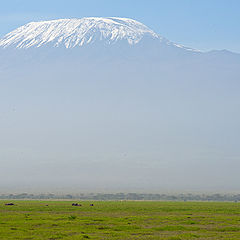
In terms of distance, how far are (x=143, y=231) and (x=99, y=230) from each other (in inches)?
130

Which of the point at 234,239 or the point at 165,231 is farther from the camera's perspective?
the point at 165,231

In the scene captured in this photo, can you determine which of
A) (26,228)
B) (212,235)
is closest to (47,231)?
(26,228)

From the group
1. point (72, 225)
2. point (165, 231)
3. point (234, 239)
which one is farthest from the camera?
point (72, 225)

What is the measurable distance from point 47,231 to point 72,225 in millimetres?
4719

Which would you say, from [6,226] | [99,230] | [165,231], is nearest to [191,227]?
[165,231]

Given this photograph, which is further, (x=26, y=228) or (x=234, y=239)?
(x=26, y=228)

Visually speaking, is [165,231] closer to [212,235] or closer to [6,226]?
[212,235]

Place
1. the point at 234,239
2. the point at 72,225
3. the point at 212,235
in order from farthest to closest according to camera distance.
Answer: the point at 72,225
the point at 212,235
the point at 234,239

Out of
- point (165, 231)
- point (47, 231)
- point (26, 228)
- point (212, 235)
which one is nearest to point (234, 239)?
point (212, 235)

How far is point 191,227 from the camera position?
4028 centimetres

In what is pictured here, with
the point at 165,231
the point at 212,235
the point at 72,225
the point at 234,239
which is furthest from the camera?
the point at 72,225

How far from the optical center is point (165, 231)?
122ft

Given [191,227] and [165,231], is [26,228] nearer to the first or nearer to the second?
[165,231]

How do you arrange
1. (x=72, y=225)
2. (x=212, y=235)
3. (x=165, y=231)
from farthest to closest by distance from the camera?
(x=72, y=225), (x=165, y=231), (x=212, y=235)
